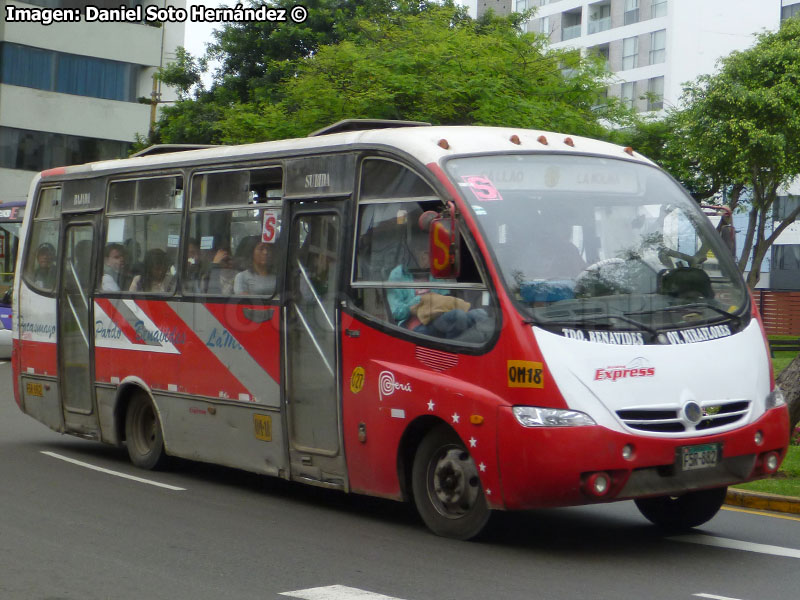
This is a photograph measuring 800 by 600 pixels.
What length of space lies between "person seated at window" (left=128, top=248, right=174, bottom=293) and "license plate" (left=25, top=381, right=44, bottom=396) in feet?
6.77

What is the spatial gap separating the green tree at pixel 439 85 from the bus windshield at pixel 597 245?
48.0 feet

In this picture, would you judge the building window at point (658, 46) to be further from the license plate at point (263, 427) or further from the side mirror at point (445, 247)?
the side mirror at point (445, 247)

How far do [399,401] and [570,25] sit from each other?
203 feet

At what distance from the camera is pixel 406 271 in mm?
8477

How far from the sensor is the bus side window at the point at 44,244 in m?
12.9

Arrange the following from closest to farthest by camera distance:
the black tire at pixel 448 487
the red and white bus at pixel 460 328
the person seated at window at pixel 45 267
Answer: the red and white bus at pixel 460 328, the black tire at pixel 448 487, the person seated at window at pixel 45 267

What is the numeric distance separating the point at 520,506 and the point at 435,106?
16848mm

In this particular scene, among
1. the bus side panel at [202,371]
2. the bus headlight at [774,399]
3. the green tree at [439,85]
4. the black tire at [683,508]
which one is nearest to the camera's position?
the bus headlight at [774,399]

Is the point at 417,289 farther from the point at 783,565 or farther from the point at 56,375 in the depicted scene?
the point at 56,375

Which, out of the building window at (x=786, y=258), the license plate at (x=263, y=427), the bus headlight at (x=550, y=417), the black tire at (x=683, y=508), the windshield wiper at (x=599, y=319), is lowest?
the black tire at (x=683, y=508)

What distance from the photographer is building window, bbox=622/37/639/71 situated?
62.8m

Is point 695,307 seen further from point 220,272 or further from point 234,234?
point 220,272

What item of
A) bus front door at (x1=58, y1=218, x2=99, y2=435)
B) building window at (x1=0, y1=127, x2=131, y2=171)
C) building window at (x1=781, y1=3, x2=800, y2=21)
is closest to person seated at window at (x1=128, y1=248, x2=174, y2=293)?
bus front door at (x1=58, y1=218, x2=99, y2=435)

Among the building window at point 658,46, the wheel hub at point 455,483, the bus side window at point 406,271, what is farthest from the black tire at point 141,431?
the building window at point 658,46
